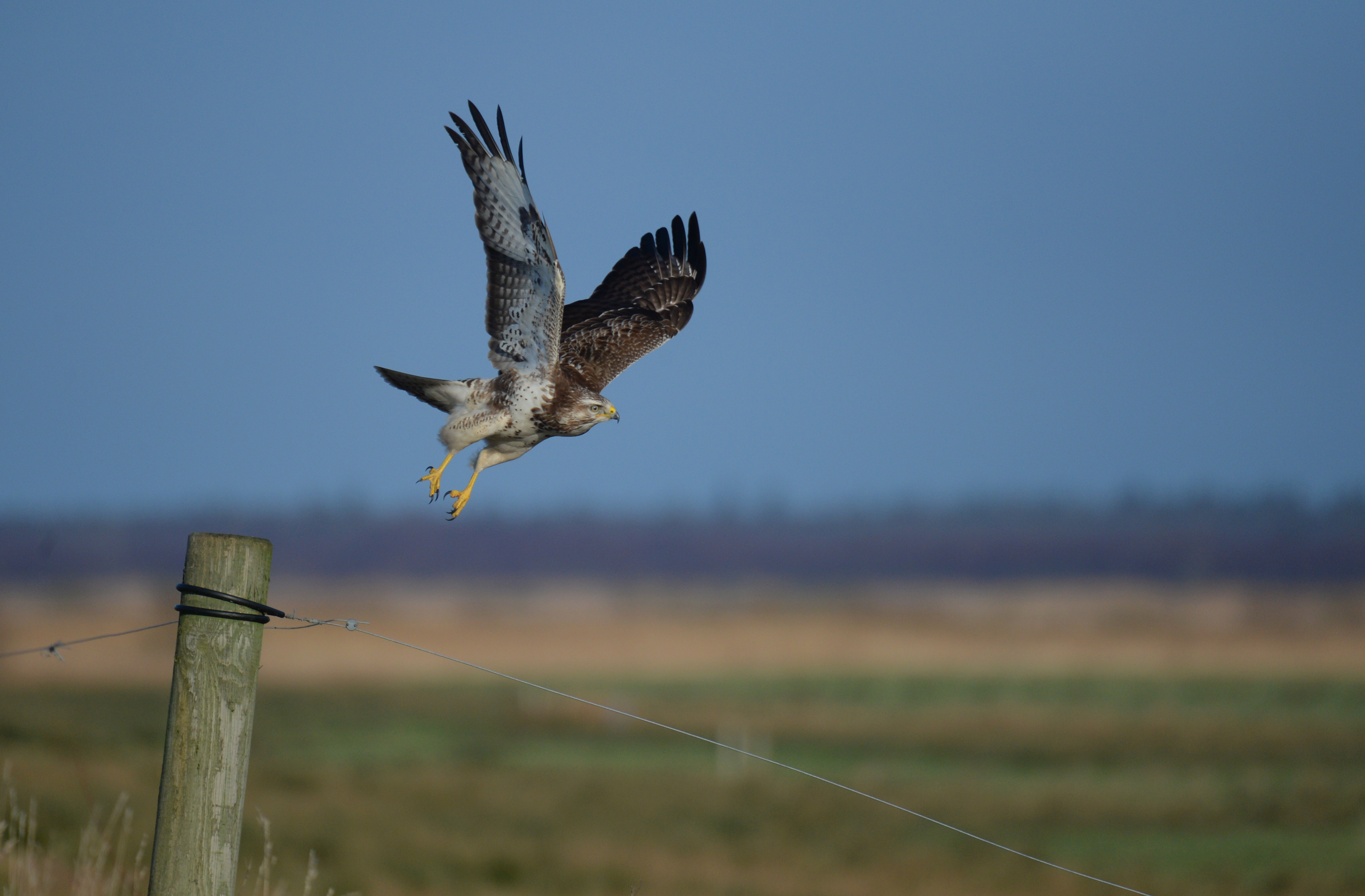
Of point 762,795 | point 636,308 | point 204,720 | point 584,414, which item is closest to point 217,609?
point 204,720

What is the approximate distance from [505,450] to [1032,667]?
57571 mm

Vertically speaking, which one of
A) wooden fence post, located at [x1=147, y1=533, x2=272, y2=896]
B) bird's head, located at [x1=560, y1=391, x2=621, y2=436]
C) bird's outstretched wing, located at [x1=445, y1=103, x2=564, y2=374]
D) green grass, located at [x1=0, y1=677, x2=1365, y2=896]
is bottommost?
green grass, located at [x1=0, y1=677, x2=1365, y2=896]

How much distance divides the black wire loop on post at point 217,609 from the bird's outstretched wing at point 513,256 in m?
2.81

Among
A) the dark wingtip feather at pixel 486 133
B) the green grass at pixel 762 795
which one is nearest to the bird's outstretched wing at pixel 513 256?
the dark wingtip feather at pixel 486 133

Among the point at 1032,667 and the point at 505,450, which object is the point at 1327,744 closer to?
the point at 505,450

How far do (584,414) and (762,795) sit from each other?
11904 millimetres

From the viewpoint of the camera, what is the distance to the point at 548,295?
546cm

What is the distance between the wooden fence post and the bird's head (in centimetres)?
290

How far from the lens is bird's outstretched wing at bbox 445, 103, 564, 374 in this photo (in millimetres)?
5430

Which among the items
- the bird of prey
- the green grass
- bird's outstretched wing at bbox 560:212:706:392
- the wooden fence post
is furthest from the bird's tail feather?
the wooden fence post

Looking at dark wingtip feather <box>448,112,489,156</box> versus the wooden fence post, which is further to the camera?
dark wingtip feather <box>448,112,489,156</box>

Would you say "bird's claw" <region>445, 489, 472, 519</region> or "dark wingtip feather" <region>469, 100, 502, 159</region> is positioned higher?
"dark wingtip feather" <region>469, 100, 502, 159</region>

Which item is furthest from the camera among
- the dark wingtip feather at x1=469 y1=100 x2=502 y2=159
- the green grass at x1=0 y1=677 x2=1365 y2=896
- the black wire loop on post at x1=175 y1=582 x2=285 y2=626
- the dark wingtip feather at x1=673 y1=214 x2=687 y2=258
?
the green grass at x1=0 y1=677 x2=1365 y2=896

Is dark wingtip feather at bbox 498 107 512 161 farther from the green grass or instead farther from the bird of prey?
the green grass
